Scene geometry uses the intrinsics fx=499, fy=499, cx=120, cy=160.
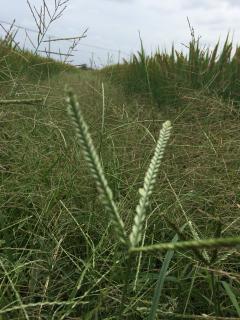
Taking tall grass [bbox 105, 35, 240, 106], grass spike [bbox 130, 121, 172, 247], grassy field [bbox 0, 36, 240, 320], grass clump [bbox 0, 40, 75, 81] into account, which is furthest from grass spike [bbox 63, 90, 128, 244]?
tall grass [bbox 105, 35, 240, 106]

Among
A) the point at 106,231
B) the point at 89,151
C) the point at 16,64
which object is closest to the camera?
the point at 89,151

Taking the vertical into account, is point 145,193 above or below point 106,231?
above

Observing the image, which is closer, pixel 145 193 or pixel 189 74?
pixel 145 193

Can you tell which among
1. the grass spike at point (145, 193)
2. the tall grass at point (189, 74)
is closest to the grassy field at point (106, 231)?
the grass spike at point (145, 193)

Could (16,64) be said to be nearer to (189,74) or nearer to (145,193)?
(189,74)

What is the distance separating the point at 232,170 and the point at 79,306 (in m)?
0.67

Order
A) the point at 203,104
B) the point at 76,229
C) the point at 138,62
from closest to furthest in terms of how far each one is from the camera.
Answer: the point at 76,229 < the point at 203,104 < the point at 138,62

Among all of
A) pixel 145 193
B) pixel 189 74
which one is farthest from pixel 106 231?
pixel 189 74

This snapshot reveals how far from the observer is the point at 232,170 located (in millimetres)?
1379

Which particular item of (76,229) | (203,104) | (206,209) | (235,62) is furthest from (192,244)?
(235,62)

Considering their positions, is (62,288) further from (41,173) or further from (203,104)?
(203,104)

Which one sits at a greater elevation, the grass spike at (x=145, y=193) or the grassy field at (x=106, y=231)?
the grass spike at (x=145, y=193)

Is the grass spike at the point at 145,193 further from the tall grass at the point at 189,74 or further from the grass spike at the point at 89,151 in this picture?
the tall grass at the point at 189,74

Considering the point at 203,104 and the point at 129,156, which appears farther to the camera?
the point at 203,104
